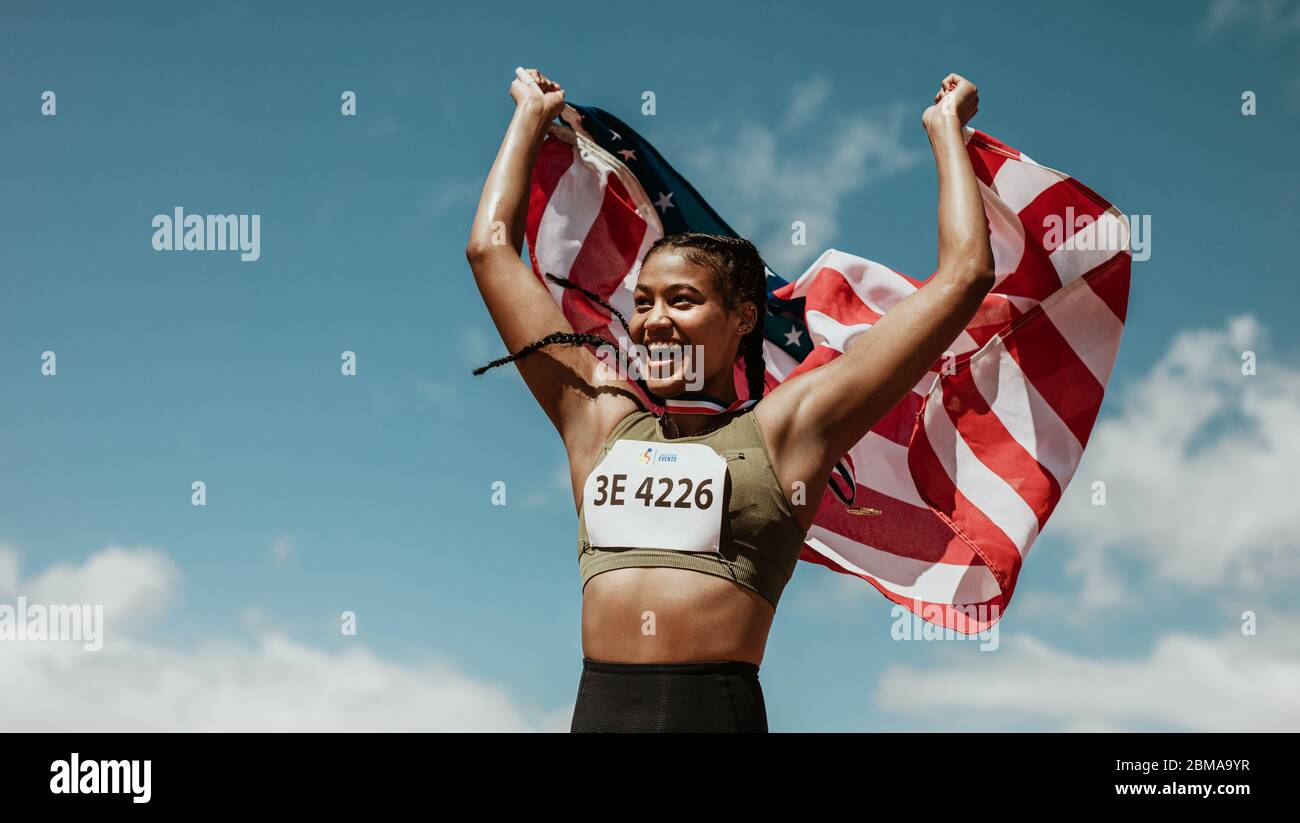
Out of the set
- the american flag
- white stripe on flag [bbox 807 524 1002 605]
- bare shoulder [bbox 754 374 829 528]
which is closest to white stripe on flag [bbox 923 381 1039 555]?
the american flag

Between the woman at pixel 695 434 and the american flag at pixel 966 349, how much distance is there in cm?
177

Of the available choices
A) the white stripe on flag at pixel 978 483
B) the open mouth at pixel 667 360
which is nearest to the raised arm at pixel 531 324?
the open mouth at pixel 667 360

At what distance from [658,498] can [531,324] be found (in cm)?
90

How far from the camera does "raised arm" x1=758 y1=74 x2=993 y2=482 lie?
3627 mm

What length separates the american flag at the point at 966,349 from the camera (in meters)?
5.86

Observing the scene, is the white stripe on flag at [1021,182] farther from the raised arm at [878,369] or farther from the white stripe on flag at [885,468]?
the raised arm at [878,369]

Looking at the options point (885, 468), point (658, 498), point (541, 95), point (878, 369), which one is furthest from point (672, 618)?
point (885, 468)

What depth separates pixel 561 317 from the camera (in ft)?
13.3

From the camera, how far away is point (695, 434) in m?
3.77

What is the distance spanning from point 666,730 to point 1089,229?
410 cm
